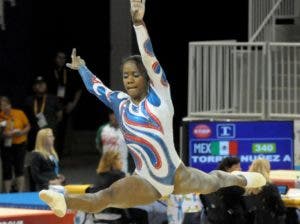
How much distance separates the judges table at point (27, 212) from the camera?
388 inches

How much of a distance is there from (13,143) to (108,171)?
3.65 metres

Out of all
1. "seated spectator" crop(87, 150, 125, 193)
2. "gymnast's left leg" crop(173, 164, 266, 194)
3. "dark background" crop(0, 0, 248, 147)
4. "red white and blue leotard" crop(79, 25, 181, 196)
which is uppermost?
"dark background" crop(0, 0, 248, 147)

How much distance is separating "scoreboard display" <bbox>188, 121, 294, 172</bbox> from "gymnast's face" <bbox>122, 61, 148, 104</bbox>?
226 inches

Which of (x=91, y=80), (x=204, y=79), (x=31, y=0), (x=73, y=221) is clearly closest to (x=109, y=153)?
(x=73, y=221)

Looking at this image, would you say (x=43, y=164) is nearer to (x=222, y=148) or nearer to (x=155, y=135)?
(x=222, y=148)

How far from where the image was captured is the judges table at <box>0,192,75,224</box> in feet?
32.3

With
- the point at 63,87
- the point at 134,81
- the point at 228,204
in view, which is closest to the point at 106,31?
the point at 63,87

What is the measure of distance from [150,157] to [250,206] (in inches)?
135

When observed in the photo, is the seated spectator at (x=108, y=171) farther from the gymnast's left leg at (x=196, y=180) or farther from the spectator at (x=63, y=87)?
the spectator at (x=63, y=87)

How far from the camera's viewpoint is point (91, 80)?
27.5 ft

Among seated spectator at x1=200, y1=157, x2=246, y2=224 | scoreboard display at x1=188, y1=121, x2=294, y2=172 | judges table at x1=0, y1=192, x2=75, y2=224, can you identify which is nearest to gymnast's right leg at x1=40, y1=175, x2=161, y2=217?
judges table at x1=0, y1=192, x2=75, y2=224

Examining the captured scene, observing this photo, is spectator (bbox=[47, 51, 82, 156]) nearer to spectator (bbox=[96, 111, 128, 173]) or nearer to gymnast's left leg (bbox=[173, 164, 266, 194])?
spectator (bbox=[96, 111, 128, 173])

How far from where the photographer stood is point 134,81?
7.91m

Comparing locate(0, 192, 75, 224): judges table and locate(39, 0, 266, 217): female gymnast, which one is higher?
locate(39, 0, 266, 217): female gymnast
